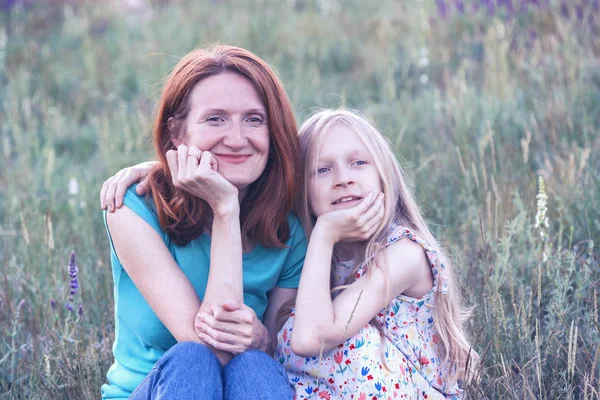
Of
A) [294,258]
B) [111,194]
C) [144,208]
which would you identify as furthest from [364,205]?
[111,194]

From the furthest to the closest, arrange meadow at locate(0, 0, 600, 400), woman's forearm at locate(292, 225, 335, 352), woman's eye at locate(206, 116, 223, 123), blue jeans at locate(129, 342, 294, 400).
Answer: meadow at locate(0, 0, 600, 400) < woman's eye at locate(206, 116, 223, 123) < woman's forearm at locate(292, 225, 335, 352) < blue jeans at locate(129, 342, 294, 400)

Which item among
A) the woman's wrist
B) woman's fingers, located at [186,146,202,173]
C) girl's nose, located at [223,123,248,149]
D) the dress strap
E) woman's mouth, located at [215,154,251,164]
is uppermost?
girl's nose, located at [223,123,248,149]

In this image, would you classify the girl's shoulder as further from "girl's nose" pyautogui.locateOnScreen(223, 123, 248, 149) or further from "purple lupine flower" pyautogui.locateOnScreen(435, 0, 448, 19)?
"purple lupine flower" pyautogui.locateOnScreen(435, 0, 448, 19)

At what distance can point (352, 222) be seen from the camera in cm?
231

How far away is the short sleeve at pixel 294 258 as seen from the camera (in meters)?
2.59

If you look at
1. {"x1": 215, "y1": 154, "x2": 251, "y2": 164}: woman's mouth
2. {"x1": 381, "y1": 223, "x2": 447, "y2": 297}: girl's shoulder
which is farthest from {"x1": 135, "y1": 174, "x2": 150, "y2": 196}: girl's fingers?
{"x1": 381, "y1": 223, "x2": 447, "y2": 297}: girl's shoulder

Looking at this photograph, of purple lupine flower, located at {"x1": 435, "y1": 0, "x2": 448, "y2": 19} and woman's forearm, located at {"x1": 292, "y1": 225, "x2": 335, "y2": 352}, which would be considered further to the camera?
purple lupine flower, located at {"x1": 435, "y1": 0, "x2": 448, "y2": 19}

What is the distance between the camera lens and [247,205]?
2604 mm

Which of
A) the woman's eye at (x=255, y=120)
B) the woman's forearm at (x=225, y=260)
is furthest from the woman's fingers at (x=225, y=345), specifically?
the woman's eye at (x=255, y=120)

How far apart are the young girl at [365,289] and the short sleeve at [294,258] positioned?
49mm

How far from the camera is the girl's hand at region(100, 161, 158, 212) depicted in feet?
7.67

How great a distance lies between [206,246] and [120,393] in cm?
56

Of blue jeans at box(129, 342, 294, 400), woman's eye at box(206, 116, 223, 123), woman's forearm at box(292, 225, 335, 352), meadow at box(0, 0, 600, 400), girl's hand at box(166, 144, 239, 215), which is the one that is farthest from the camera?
meadow at box(0, 0, 600, 400)

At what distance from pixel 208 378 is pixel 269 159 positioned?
855 mm
